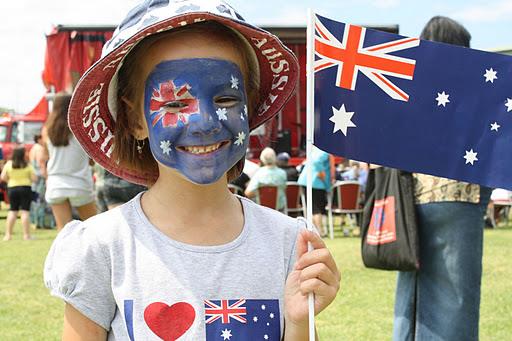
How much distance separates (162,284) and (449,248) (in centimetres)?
247

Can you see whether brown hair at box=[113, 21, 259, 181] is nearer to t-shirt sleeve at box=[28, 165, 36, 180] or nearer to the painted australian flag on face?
the painted australian flag on face

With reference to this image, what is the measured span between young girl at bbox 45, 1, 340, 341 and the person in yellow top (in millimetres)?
11598

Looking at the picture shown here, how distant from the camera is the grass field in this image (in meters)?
6.09

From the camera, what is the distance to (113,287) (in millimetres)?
1991

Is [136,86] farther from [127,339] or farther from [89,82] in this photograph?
[127,339]

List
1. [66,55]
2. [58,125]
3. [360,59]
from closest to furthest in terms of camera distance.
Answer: [360,59]
[58,125]
[66,55]

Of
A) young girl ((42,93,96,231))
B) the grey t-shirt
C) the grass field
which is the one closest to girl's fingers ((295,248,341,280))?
the grey t-shirt

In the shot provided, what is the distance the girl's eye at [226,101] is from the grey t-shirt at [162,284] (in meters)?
0.34

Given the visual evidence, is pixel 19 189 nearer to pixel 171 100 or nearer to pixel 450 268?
pixel 450 268

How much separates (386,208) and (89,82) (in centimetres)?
245

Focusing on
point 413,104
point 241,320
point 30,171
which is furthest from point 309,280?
point 30,171

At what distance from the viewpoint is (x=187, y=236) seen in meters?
2.05

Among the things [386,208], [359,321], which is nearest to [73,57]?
[359,321]

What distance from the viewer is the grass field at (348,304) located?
6094 mm
